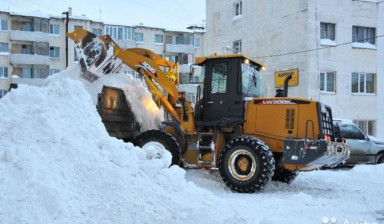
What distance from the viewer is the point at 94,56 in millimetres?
12383

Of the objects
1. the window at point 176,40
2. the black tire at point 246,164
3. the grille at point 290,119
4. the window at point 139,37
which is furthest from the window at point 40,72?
the grille at point 290,119

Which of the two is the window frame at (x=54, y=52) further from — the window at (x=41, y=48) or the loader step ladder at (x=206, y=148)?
the loader step ladder at (x=206, y=148)

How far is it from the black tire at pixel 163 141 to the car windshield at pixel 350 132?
355 inches

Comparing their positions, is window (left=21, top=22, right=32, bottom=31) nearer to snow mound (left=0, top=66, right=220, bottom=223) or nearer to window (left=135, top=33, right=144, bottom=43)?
window (left=135, top=33, right=144, bottom=43)

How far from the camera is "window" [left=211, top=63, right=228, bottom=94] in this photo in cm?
1078

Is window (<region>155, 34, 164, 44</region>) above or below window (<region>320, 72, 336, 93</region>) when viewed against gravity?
above

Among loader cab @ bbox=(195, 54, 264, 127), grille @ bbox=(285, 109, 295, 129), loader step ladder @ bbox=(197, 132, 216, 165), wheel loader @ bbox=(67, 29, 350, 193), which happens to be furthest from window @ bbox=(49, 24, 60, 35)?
grille @ bbox=(285, 109, 295, 129)

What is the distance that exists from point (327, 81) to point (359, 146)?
1145cm

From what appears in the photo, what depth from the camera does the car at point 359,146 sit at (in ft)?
56.7

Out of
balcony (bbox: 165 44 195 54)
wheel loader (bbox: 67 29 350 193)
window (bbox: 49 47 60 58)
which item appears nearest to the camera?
wheel loader (bbox: 67 29 350 193)

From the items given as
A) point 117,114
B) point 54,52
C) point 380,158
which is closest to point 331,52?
point 380,158

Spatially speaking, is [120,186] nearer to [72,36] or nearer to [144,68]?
[144,68]

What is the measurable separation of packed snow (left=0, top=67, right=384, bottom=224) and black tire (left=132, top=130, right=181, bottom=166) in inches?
58.7

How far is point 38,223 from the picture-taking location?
5.34 m
